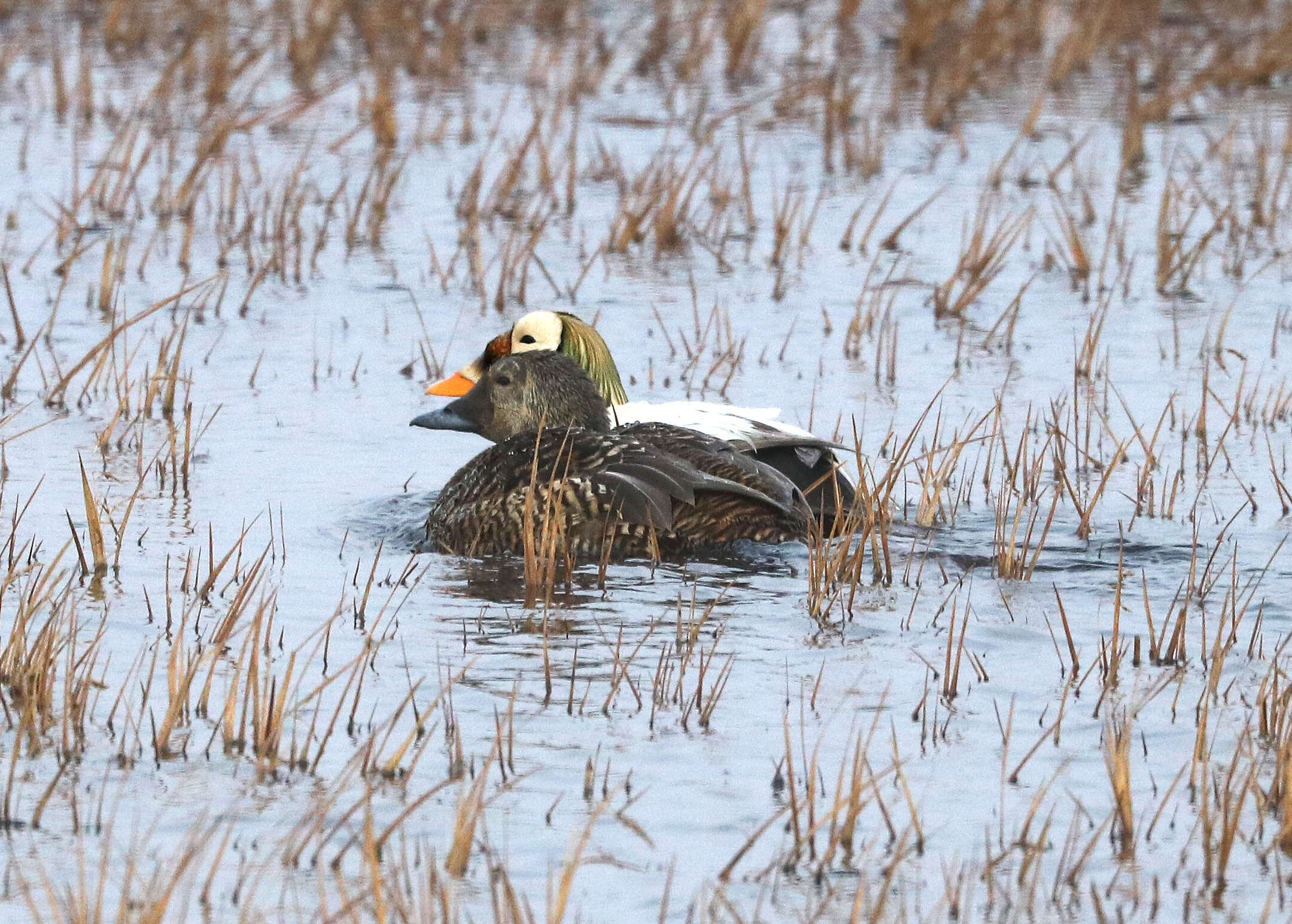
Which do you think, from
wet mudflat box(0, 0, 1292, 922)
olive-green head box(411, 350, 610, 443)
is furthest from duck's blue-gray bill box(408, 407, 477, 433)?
wet mudflat box(0, 0, 1292, 922)

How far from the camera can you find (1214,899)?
3848 mm

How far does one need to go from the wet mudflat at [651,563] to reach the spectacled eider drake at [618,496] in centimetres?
11

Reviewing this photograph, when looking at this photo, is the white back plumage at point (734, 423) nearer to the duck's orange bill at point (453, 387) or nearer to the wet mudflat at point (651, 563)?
the wet mudflat at point (651, 563)

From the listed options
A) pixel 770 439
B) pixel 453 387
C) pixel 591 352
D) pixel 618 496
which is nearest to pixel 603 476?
pixel 618 496

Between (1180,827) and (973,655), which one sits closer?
(1180,827)

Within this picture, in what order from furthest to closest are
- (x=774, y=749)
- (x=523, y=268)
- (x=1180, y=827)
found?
1. (x=523, y=268)
2. (x=774, y=749)
3. (x=1180, y=827)

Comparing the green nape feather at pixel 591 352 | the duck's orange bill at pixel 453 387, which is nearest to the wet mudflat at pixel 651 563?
the duck's orange bill at pixel 453 387

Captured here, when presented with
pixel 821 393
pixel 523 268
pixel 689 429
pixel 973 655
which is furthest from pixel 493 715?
pixel 523 268

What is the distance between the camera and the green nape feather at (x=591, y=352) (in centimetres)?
806

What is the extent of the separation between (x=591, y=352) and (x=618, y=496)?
1.82 m

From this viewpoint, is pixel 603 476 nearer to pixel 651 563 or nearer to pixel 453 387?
pixel 651 563

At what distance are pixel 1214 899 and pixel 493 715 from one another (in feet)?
5.45

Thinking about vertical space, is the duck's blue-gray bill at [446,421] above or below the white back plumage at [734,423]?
below

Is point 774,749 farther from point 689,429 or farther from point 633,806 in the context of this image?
point 689,429
